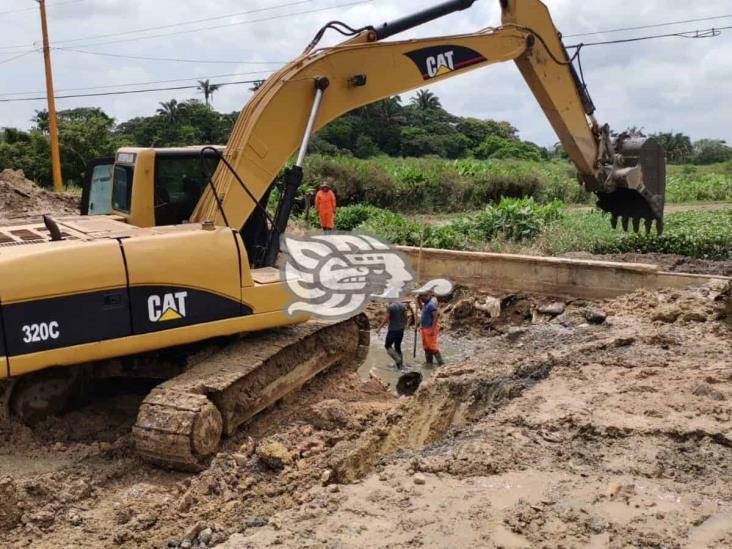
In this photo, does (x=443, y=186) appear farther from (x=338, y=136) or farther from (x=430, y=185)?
(x=338, y=136)

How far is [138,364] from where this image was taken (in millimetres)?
6387

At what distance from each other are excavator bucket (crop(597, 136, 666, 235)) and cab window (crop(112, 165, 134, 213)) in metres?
5.24

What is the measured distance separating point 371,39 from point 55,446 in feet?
14.6

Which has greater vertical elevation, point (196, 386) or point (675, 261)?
A: point (675, 261)

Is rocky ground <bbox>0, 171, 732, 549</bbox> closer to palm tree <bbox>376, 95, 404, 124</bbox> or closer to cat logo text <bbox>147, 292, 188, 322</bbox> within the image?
cat logo text <bbox>147, 292, 188, 322</bbox>

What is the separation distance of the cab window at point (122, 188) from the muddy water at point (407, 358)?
3.33 meters

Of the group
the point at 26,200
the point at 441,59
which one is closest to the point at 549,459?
the point at 441,59

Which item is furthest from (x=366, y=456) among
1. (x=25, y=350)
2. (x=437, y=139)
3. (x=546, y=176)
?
(x=437, y=139)

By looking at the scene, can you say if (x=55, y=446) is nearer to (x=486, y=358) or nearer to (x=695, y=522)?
(x=486, y=358)

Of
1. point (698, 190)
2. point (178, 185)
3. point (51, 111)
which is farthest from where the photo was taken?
point (698, 190)

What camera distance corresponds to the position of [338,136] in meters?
45.8

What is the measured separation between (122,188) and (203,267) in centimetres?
170

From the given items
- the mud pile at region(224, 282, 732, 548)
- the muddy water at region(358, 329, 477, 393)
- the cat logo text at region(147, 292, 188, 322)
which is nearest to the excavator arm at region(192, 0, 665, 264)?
the cat logo text at region(147, 292, 188, 322)

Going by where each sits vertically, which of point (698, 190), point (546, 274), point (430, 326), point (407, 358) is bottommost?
point (407, 358)
